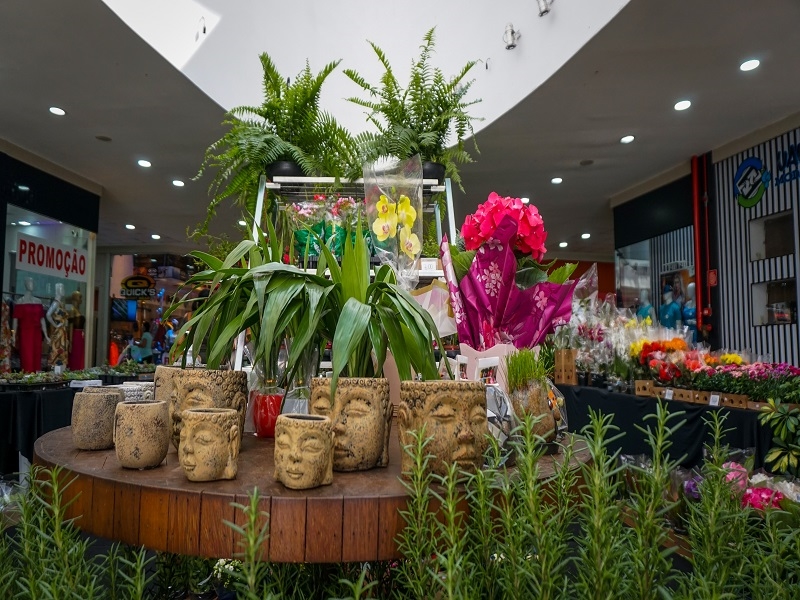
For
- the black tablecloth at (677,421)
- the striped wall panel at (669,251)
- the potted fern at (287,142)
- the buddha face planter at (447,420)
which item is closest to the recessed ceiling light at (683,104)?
the striped wall panel at (669,251)

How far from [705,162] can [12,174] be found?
830 cm

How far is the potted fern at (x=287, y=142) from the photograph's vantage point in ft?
7.52

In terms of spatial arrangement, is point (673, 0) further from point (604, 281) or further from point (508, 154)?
point (604, 281)

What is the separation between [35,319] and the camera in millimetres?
7602

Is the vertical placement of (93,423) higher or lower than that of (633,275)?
lower

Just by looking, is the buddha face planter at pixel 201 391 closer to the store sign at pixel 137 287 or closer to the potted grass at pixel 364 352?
the potted grass at pixel 364 352

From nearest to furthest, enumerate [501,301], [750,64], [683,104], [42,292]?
[501,301]
[750,64]
[683,104]
[42,292]

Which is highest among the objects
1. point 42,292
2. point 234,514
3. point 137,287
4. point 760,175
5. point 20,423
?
point 760,175

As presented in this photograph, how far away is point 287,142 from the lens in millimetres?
2379

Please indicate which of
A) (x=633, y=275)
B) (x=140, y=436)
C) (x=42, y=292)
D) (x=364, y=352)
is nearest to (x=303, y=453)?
(x=140, y=436)

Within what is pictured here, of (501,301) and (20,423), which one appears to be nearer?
(501,301)

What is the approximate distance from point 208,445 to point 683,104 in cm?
592

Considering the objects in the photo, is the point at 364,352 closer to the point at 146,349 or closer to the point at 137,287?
the point at 146,349

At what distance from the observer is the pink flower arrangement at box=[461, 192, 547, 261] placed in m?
1.43
